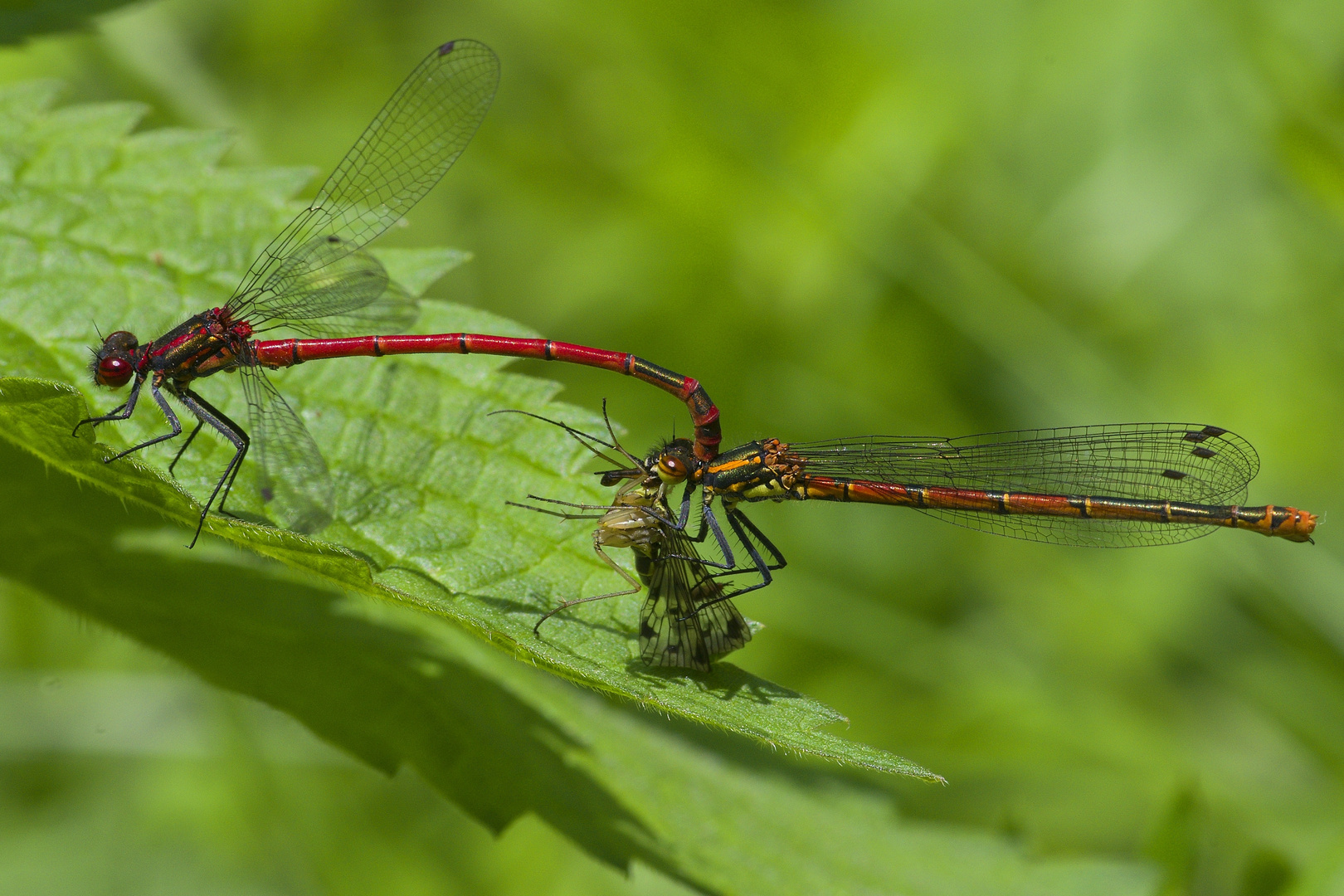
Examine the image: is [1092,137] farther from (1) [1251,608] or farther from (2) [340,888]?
(2) [340,888]

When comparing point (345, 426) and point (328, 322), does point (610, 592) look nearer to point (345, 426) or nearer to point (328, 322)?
point (345, 426)

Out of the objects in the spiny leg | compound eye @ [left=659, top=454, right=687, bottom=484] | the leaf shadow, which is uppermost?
compound eye @ [left=659, top=454, right=687, bottom=484]

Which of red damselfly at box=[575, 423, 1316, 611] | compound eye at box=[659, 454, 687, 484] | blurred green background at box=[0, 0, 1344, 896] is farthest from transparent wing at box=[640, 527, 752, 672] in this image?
blurred green background at box=[0, 0, 1344, 896]

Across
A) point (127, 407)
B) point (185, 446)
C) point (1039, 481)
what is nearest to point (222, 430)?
point (185, 446)

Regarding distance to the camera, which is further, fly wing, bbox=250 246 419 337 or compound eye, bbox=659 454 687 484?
compound eye, bbox=659 454 687 484

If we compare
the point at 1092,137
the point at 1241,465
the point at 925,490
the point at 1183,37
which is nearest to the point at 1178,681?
the point at 1241,465

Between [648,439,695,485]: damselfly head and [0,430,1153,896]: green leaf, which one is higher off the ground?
[648,439,695,485]: damselfly head

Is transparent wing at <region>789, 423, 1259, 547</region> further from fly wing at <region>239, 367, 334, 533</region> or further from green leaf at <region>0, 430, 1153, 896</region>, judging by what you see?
fly wing at <region>239, 367, 334, 533</region>
